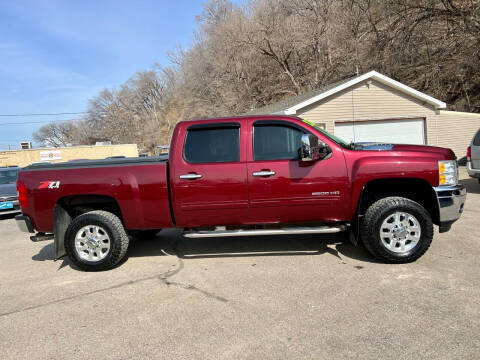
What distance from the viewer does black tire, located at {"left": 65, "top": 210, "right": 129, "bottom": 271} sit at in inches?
173

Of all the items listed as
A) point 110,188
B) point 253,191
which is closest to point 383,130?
point 253,191

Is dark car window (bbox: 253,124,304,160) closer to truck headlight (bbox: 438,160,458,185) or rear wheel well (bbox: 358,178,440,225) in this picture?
rear wheel well (bbox: 358,178,440,225)

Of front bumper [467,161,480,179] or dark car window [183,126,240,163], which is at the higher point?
dark car window [183,126,240,163]

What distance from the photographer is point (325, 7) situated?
29.2m

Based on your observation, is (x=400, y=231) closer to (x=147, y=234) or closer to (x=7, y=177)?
(x=147, y=234)

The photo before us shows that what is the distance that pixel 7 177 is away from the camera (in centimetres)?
1096

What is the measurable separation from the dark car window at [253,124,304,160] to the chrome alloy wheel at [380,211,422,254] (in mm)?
1411

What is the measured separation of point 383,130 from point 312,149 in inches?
488

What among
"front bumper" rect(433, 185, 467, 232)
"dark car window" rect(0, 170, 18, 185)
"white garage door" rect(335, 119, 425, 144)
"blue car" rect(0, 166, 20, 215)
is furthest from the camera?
"white garage door" rect(335, 119, 425, 144)

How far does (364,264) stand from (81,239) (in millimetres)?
3701

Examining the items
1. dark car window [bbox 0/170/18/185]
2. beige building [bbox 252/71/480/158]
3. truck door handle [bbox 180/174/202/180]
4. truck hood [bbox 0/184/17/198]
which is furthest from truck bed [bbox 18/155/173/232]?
beige building [bbox 252/71/480/158]

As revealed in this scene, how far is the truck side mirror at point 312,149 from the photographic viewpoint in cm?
391

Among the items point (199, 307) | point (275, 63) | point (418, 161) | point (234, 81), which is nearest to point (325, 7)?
point (275, 63)

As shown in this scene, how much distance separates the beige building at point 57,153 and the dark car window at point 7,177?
1202 inches
